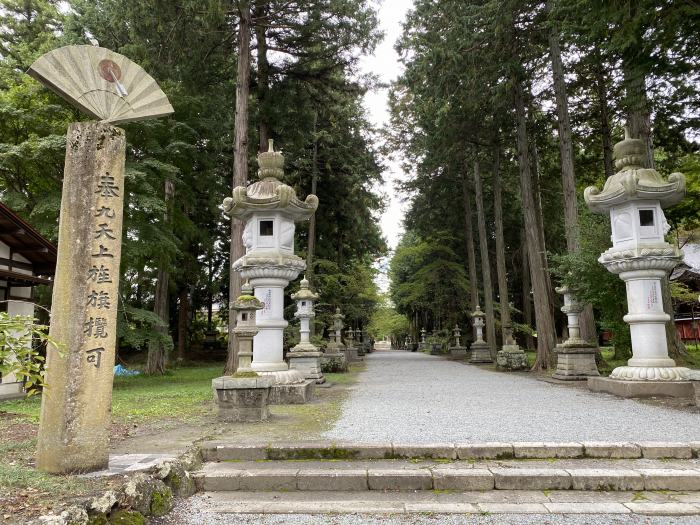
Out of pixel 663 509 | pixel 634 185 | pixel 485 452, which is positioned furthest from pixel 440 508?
pixel 634 185

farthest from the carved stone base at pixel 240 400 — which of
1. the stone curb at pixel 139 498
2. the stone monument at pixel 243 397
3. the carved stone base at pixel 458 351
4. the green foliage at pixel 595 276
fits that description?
the carved stone base at pixel 458 351

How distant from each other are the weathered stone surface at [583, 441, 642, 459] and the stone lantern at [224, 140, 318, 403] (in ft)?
16.6

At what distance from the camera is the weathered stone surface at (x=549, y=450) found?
14.9 ft

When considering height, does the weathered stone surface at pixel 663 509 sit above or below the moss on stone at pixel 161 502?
below

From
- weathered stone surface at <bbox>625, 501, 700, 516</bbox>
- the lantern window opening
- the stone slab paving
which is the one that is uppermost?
the lantern window opening

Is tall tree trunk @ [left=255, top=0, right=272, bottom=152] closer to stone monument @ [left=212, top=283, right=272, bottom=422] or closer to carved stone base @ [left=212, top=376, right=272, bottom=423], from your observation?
stone monument @ [left=212, top=283, right=272, bottom=422]

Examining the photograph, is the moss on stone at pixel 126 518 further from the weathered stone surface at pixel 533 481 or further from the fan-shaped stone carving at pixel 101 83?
the fan-shaped stone carving at pixel 101 83

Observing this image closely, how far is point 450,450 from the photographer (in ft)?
15.2

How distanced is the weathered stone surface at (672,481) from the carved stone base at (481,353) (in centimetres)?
1644

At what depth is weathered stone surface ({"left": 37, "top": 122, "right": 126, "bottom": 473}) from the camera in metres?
3.77

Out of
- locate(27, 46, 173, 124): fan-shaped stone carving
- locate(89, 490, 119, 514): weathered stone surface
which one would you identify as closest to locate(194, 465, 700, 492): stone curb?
locate(89, 490, 119, 514): weathered stone surface

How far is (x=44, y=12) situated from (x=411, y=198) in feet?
61.7

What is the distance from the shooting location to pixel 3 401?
10.1 m

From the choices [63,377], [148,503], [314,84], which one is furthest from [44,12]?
[148,503]
